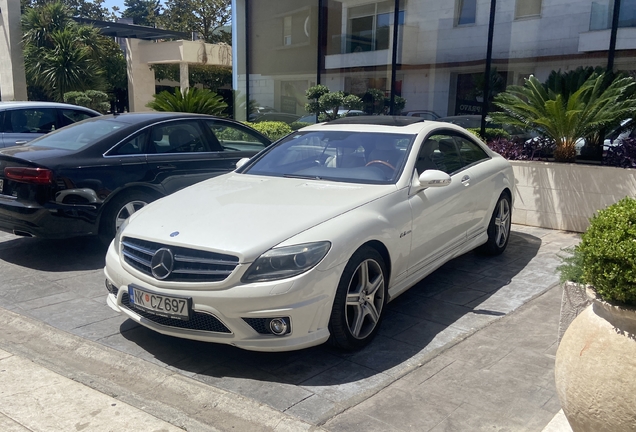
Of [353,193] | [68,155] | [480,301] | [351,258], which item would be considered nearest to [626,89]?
[480,301]

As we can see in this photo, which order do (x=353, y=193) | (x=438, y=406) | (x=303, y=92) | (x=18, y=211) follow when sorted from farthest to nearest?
(x=303, y=92)
(x=18, y=211)
(x=353, y=193)
(x=438, y=406)

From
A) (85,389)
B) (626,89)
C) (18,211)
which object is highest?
(626,89)

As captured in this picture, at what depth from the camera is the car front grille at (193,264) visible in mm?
3695

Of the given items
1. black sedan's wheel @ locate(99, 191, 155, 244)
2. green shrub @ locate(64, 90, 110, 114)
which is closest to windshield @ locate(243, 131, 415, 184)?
black sedan's wheel @ locate(99, 191, 155, 244)

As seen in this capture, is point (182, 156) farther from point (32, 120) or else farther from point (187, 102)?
point (187, 102)

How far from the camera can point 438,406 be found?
345 centimetres

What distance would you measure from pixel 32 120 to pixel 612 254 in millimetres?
8862

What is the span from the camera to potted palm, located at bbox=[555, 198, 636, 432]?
8.30 feet

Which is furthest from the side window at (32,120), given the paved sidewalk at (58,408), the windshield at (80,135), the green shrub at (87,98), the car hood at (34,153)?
the green shrub at (87,98)

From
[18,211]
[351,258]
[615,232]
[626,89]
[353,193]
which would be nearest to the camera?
[615,232]

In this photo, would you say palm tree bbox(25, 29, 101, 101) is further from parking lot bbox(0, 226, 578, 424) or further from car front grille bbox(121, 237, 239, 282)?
car front grille bbox(121, 237, 239, 282)

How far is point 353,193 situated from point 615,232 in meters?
2.12

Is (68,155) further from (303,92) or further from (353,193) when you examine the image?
(303,92)

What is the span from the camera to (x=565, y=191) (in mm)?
8195
